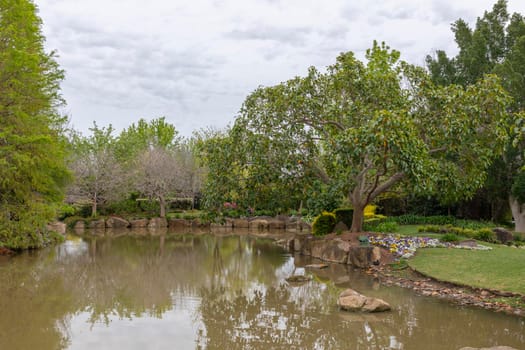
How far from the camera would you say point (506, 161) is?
22.6m

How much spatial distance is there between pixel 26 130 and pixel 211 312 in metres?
11.1

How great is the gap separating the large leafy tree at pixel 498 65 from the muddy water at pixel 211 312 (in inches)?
494

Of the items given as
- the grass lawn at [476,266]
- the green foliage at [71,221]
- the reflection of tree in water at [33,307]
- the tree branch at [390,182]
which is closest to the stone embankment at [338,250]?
the grass lawn at [476,266]

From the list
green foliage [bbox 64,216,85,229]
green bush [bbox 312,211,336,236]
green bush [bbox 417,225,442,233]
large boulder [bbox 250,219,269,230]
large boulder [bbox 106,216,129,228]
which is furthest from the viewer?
large boulder [bbox 250,219,269,230]

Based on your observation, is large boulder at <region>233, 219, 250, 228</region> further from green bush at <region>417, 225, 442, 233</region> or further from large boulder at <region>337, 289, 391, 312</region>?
large boulder at <region>337, 289, 391, 312</region>

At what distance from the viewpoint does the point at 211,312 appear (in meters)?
9.35

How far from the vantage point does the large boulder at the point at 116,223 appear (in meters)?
32.1

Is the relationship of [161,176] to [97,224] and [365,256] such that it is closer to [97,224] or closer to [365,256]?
[97,224]

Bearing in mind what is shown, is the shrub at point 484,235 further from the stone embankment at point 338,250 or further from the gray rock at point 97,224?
the gray rock at point 97,224

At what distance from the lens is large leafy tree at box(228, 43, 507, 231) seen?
1341 cm

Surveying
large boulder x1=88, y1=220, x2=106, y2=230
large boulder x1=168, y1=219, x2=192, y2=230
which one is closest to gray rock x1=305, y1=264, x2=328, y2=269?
large boulder x1=168, y1=219, x2=192, y2=230

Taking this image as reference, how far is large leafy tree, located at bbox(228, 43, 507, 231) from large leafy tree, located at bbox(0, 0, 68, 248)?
7.32 m

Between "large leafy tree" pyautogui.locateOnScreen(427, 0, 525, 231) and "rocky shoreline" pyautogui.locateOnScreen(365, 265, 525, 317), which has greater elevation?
"large leafy tree" pyautogui.locateOnScreen(427, 0, 525, 231)

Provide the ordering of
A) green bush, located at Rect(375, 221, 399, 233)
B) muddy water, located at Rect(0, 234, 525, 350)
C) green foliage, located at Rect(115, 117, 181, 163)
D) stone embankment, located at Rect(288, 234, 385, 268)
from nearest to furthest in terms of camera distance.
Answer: muddy water, located at Rect(0, 234, 525, 350) < stone embankment, located at Rect(288, 234, 385, 268) < green bush, located at Rect(375, 221, 399, 233) < green foliage, located at Rect(115, 117, 181, 163)
